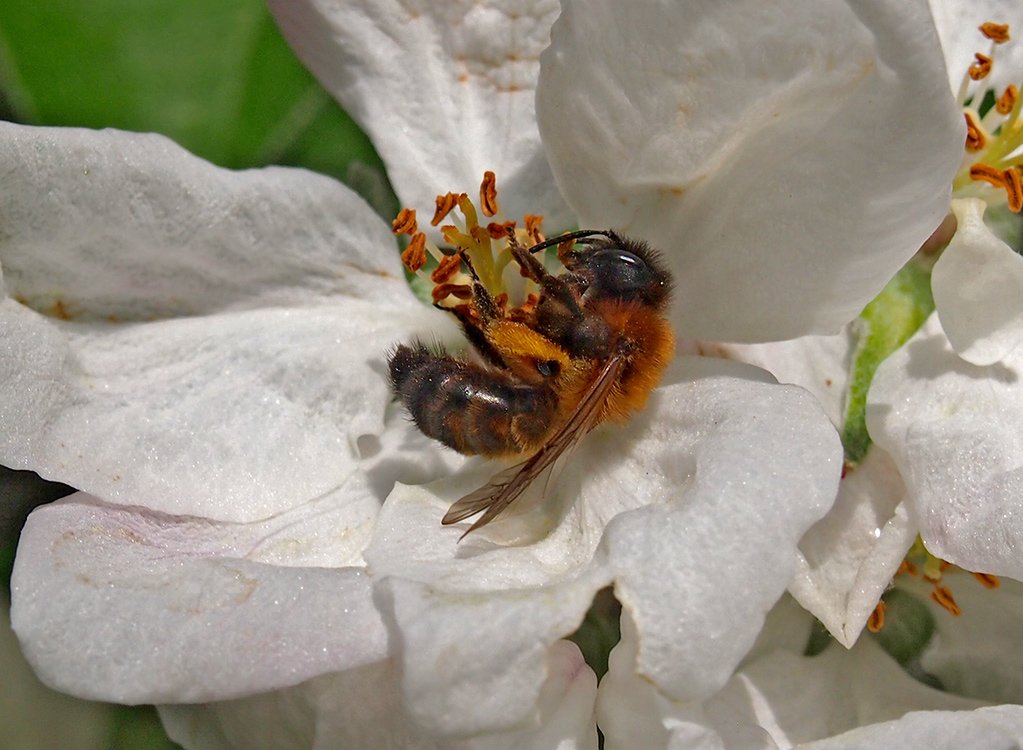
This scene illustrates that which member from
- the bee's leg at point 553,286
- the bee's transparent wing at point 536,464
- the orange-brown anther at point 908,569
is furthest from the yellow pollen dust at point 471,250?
the orange-brown anther at point 908,569

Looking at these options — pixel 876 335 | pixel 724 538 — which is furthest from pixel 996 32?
pixel 724 538

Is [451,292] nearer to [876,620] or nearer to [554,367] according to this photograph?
[554,367]

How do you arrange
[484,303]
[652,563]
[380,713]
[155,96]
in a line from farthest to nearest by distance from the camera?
[155,96] < [484,303] < [380,713] < [652,563]

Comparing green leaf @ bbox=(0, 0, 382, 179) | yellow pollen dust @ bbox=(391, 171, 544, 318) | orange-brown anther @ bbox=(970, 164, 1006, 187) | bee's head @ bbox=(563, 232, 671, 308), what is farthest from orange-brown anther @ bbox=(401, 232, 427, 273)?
orange-brown anther @ bbox=(970, 164, 1006, 187)

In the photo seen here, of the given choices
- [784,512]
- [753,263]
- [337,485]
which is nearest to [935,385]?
[753,263]

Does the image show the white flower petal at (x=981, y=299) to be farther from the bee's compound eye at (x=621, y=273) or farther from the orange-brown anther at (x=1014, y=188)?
the bee's compound eye at (x=621, y=273)

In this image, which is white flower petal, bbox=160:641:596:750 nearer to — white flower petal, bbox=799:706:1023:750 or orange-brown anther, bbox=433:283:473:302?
white flower petal, bbox=799:706:1023:750

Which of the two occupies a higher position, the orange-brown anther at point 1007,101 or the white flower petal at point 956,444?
the orange-brown anther at point 1007,101
